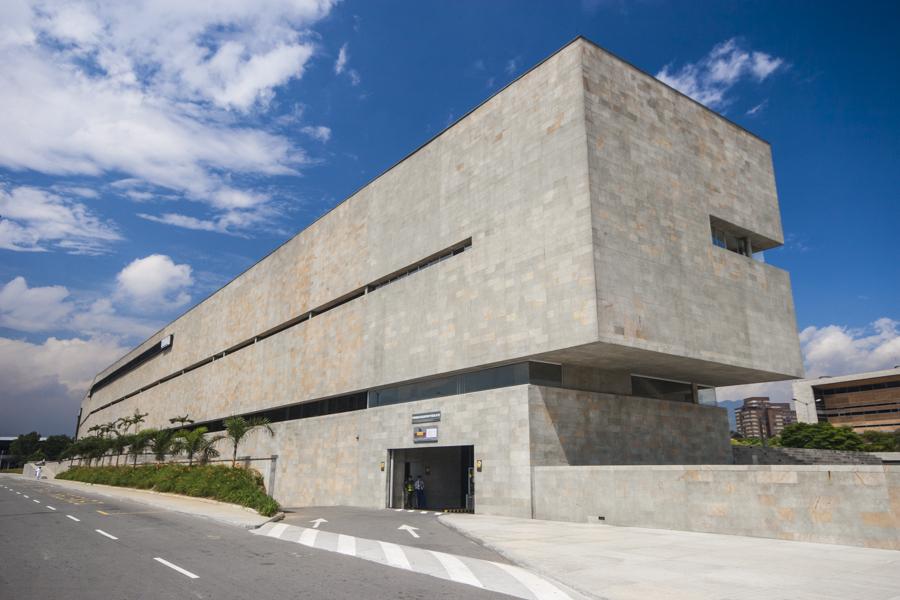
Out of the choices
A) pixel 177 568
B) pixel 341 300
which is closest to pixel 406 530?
pixel 177 568

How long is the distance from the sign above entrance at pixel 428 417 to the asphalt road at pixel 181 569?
44.7 feet

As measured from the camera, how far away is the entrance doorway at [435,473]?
34.7 meters

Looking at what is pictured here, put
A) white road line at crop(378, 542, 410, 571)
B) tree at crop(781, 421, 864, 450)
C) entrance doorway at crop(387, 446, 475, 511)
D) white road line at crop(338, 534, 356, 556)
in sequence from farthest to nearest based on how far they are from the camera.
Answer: tree at crop(781, 421, 864, 450) → entrance doorway at crop(387, 446, 475, 511) → white road line at crop(338, 534, 356, 556) → white road line at crop(378, 542, 410, 571)

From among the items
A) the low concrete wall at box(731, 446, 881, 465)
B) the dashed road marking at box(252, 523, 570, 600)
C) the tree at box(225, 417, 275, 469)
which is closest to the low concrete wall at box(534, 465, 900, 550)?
the dashed road marking at box(252, 523, 570, 600)

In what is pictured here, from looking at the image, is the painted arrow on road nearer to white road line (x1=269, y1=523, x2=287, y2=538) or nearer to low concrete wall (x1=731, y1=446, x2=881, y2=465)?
white road line (x1=269, y1=523, x2=287, y2=538)

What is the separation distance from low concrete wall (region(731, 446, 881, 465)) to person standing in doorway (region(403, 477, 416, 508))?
2081cm

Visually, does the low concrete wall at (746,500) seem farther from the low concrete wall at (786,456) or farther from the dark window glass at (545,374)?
the low concrete wall at (786,456)

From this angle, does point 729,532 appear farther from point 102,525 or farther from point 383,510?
point 102,525

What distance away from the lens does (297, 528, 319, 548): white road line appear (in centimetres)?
1703

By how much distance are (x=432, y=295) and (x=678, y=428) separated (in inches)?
625

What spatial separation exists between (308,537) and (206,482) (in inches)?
708

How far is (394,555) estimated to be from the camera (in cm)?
1491

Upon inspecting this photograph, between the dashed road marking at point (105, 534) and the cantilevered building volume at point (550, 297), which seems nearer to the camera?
the dashed road marking at point (105, 534)

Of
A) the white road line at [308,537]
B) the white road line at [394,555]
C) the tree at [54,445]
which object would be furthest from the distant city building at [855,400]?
the tree at [54,445]
